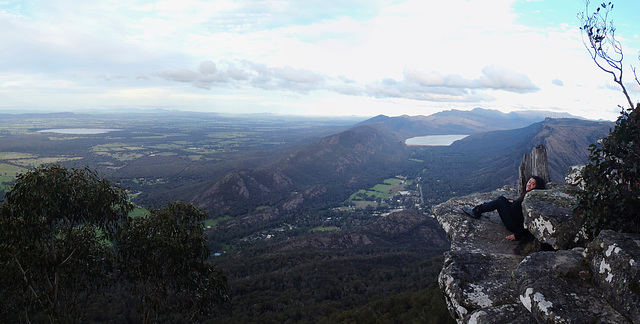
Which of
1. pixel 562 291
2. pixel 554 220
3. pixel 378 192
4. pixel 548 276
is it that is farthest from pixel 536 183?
pixel 378 192

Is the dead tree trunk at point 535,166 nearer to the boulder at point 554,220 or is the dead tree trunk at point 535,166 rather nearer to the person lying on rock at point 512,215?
the person lying on rock at point 512,215

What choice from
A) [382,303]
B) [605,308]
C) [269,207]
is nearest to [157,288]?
[605,308]

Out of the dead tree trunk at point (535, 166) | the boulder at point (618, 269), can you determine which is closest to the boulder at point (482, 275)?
the boulder at point (618, 269)

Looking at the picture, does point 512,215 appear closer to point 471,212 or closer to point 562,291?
point 471,212

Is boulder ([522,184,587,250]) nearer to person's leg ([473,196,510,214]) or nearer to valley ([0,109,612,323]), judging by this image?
person's leg ([473,196,510,214])

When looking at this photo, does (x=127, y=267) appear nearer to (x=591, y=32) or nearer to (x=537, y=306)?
(x=537, y=306)

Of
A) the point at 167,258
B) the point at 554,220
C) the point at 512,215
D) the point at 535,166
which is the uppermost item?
the point at 535,166
